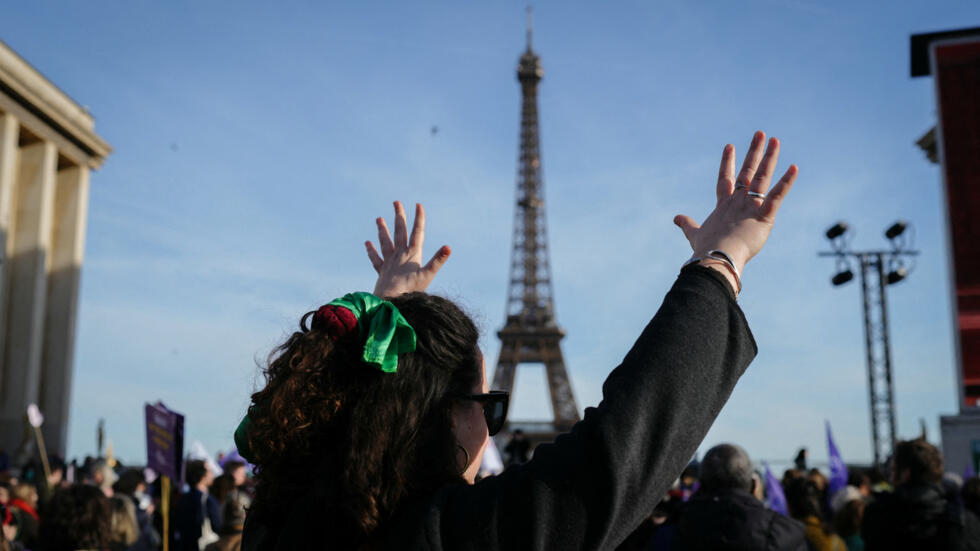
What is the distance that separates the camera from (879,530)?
498 centimetres

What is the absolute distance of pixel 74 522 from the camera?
13.6ft

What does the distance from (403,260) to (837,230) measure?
17950 mm

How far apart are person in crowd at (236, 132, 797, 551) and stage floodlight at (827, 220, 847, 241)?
59.9ft

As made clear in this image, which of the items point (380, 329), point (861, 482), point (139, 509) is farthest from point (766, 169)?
point (861, 482)

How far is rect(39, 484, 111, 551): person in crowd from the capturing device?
13.6 ft

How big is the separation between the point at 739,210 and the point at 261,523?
3.48 feet

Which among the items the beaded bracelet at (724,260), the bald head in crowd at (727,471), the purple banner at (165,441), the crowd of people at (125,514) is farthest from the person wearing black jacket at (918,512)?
the purple banner at (165,441)

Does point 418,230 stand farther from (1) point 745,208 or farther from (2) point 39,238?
(2) point 39,238

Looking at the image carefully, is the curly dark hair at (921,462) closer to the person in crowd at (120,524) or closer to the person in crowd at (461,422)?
the person in crowd at (461,422)

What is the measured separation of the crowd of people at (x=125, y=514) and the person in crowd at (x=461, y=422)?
573mm

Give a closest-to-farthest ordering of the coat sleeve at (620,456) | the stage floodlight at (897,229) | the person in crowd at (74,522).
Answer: the coat sleeve at (620,456), the person in crowd at (74,522), the stage floodlight at (897,229)

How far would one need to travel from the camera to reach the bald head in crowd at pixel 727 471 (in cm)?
424

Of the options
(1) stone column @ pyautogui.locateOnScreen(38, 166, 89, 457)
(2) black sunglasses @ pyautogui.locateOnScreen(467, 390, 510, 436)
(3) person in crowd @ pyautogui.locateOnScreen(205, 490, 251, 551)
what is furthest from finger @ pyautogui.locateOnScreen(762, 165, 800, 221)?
(1) stone column @ pyautogui.locateOnScreen(38, 166, 89, 457)

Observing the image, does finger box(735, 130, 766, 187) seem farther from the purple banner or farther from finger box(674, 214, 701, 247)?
the purple banner
